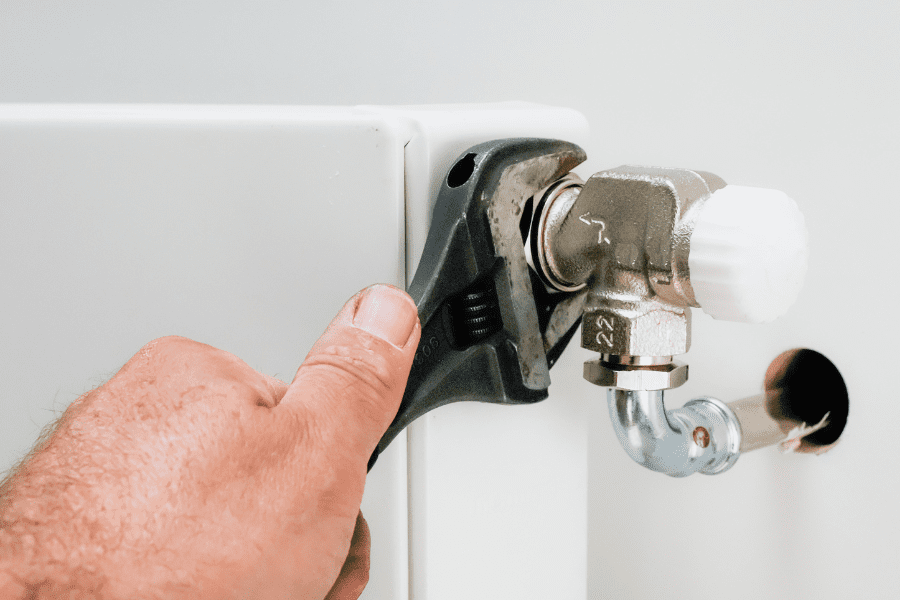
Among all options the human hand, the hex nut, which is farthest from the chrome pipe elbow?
the human hand

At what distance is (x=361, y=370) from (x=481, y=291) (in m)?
0.07

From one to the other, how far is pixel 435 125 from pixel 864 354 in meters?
0.26

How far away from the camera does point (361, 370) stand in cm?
25

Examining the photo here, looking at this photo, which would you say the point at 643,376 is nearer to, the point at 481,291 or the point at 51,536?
the point at 481,291

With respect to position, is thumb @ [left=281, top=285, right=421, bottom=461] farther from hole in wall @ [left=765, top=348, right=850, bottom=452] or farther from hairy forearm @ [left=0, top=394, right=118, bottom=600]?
hole in wall @ [left=765, top=348, right=850, bottom=452]

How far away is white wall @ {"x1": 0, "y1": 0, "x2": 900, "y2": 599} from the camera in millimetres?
377

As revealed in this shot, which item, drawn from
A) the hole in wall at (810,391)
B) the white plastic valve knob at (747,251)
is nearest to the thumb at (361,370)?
the white plastic valve knob at (747,251)

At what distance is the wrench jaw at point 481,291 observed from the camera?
282mm

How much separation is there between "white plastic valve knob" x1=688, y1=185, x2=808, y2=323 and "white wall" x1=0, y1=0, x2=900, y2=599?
0.11 meters

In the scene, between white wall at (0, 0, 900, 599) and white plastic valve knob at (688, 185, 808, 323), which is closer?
white plastic valve knob at (688, 185, 808, 323)

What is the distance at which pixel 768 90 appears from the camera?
1.32 feet

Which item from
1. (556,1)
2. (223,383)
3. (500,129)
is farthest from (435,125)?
(556,1)

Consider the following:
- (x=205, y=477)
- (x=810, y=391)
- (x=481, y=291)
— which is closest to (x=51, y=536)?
(x=205, y=477)

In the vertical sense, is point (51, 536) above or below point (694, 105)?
below
